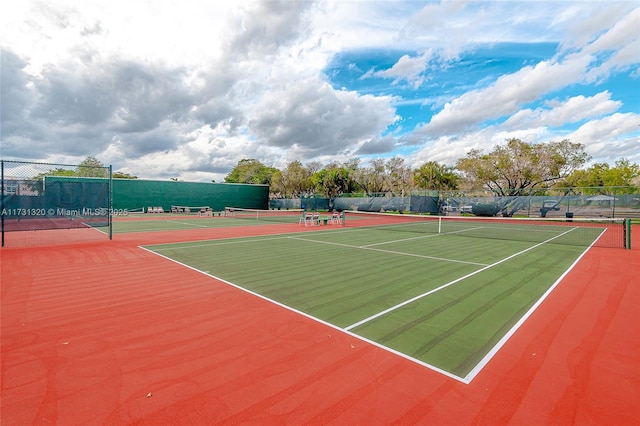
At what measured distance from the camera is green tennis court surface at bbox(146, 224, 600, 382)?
4059 millimetres

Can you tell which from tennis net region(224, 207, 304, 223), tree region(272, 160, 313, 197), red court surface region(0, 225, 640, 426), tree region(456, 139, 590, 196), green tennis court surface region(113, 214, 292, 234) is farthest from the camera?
tree region(272, 160, 313, 197)

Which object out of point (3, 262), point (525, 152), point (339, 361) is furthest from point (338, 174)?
point (339, 361)

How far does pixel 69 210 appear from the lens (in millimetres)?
11906

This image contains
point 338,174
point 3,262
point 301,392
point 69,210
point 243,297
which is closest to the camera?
point 301,392

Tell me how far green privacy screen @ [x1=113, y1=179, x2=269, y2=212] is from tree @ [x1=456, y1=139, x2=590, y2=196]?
3092cm

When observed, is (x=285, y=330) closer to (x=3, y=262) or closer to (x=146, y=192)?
(x=3, y=262)

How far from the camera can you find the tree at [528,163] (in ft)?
117

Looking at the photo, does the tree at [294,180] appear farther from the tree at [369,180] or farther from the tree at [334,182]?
the tree at [369,180]

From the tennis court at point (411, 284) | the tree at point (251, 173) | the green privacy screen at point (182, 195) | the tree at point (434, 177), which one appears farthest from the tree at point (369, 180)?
the tennis court at point (411, 284)

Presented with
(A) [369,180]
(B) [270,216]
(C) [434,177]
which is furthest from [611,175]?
(B) [270,216]

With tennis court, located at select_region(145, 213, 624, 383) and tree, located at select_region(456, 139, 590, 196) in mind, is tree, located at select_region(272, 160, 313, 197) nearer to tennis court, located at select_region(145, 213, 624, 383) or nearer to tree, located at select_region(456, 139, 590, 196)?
tree, located at select_region(456, 139, 590, 196)

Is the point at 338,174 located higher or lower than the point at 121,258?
higher

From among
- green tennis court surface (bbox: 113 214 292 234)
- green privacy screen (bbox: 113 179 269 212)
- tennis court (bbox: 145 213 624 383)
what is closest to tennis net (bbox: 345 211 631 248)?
tennis court (bbox: 145 213 624 383)

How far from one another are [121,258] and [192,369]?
7.59 m
